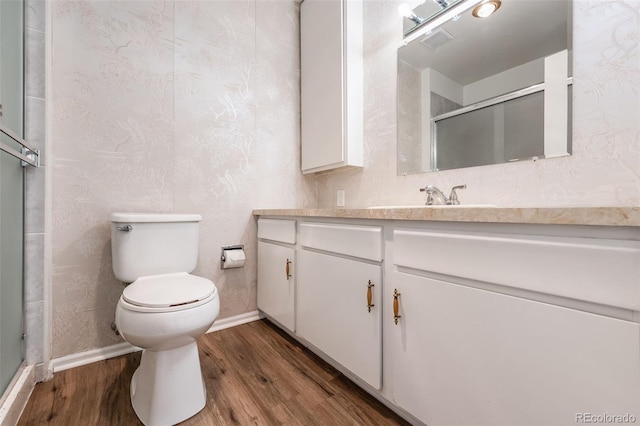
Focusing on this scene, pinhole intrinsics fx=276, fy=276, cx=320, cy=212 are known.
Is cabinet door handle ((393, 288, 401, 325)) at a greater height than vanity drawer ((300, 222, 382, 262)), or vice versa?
vanity drawer ((300, 222, 382, 262))

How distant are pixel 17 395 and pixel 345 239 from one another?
137 cm

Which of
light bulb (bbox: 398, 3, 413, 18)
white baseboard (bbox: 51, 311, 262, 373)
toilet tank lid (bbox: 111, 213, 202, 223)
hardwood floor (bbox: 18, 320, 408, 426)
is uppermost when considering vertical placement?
light bulb (bbox: 398, 3, 413, 18)

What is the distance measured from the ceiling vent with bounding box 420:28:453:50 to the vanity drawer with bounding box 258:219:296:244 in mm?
1214

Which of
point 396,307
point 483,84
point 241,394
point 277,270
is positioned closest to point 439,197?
point 483,84

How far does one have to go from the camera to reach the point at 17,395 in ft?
3.39

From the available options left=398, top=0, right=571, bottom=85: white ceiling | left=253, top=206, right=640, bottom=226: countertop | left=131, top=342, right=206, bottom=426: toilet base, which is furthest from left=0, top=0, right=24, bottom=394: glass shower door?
left=398, top=0, right=571, bottom=85: white ceiling

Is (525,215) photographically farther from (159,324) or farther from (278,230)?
(278,230)

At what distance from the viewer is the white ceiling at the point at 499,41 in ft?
3.58

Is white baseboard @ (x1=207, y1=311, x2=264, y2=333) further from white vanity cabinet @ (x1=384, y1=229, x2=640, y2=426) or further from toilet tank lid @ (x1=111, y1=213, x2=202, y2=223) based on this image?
white vanity cabinet @ (x1=384, y1=229, x2=640, y2=426)

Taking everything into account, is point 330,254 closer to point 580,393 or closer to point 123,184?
point 580,393

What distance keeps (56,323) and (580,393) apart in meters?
1.99

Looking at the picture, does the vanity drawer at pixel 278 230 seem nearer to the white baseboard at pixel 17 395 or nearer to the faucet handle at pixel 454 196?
the faucet handle at pixel 454 196

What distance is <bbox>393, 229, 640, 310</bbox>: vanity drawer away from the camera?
54 centimetres

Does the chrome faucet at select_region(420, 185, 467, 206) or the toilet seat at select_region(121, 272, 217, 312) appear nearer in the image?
the toilet seat at select_region(121, 272, 217, 312)
